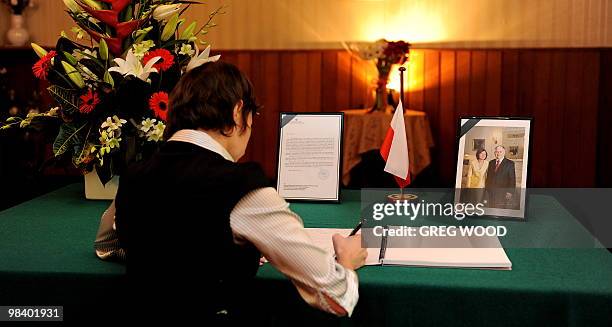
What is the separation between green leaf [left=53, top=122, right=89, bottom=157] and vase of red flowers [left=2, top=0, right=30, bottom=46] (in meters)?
5.30

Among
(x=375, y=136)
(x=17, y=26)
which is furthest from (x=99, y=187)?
(x=17, y=26)

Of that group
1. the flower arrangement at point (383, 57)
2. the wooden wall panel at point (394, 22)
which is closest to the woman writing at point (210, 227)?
the flower arrangement at point (383, 57)

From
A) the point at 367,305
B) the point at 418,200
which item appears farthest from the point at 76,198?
the point at 367,305

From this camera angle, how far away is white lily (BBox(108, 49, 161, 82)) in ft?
8.86

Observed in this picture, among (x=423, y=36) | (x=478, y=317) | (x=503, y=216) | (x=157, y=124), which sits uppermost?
(x=423, y=36)

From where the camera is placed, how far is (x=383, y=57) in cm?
699

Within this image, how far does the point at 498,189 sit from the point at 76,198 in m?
1.45

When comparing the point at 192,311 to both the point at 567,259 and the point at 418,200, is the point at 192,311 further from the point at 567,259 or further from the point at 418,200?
the point at 418,200

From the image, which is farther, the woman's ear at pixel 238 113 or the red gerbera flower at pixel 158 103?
the red gerbera flower at pixel 158 103

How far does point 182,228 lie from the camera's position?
1.79 metres

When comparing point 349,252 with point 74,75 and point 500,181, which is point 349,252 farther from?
point 74,75

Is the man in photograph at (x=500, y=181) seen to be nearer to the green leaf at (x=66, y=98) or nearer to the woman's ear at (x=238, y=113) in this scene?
the woman's ear at (x=238, y=113)

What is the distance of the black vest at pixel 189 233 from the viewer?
178 cm

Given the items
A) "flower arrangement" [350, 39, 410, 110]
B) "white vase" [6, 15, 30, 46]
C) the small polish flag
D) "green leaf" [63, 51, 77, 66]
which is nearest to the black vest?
the small polish flag
